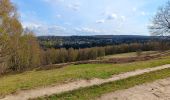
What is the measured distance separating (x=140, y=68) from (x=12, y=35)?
2178 centimetres

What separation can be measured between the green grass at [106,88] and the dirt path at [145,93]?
0.46m

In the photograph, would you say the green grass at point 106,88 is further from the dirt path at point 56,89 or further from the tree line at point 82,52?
the tree line at point 82,52

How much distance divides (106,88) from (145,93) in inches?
70.2

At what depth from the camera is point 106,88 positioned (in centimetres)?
1423

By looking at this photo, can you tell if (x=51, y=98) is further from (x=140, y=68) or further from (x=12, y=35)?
(x=12, y=35)

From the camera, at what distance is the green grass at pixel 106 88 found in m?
12.5

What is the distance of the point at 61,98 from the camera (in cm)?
1230

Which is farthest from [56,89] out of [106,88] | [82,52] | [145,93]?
[82,52]

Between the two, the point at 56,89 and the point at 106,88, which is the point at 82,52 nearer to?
the point at 106,88

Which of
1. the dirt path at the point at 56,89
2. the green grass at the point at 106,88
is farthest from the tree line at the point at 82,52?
the dirt path at the point at 56,89

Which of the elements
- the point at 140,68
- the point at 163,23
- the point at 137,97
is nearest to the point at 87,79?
the point at 137,97

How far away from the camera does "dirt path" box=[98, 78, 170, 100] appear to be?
12.9m

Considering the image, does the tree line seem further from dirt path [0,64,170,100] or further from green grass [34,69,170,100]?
dirt path [0,64,170,100]

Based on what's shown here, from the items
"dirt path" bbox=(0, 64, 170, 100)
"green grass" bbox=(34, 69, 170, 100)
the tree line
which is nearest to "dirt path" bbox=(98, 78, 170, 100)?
"green grass" bbox=(34, 69, 170, 100)
